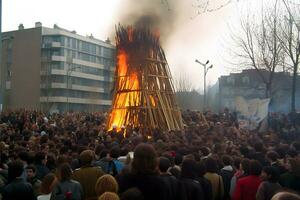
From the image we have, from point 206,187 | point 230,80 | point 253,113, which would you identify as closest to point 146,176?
point 206,187

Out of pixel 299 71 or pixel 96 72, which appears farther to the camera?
pixel 96 72

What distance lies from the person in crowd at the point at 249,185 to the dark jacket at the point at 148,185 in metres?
1.98

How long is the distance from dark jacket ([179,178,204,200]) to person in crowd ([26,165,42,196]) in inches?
97.2

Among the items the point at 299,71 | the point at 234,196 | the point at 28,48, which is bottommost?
the point at 234,196

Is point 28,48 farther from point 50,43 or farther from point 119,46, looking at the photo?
point 119,46

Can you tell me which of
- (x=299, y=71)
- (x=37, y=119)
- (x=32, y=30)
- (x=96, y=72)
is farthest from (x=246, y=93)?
(x=37, y=119)

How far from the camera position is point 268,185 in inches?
266

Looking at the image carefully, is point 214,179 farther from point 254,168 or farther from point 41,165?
point 41,165

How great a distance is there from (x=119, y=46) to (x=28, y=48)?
217 ft

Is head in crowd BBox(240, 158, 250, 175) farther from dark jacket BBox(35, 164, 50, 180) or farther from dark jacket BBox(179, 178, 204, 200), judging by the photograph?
dark jacket BBox(35, 164, 50, 180)

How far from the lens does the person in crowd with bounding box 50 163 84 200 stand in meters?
6.46

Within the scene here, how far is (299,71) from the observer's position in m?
30.5

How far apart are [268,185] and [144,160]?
2.25 metres

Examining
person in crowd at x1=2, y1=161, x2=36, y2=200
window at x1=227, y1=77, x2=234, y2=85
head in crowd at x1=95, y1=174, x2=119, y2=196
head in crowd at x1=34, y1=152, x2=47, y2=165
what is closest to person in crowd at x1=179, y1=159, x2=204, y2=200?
head in crowd at x1=95, y1=174, x2=119, y2=196
